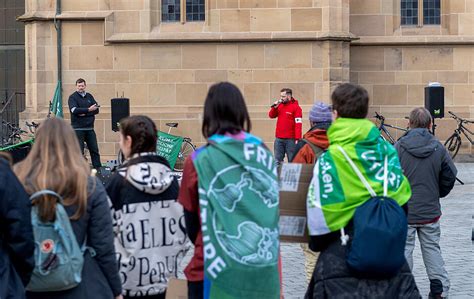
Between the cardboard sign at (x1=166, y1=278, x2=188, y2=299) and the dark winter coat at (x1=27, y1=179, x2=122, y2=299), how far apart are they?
1.92ft

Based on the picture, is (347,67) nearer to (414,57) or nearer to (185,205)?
(414,57)

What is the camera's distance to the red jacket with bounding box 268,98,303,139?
58.1 ft

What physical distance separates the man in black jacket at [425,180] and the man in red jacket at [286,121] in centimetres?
927

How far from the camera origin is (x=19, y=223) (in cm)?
466

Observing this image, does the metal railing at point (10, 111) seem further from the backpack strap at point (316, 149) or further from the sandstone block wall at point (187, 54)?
the backpack strap at point (316, 149)

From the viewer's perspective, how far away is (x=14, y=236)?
15.3ft

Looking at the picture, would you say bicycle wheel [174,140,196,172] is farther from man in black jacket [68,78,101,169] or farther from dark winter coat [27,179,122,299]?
dark winter coat [27,179,122,299]

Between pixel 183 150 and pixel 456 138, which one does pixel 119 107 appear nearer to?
pixel 183 150

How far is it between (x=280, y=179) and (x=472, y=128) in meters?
15.5

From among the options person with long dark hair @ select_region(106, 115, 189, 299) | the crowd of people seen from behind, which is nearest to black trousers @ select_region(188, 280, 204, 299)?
the crowd of people seen from behind

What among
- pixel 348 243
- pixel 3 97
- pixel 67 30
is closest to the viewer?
pixel 348 243

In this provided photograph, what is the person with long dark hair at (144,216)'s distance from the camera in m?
5.62

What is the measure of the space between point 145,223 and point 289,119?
482 inches

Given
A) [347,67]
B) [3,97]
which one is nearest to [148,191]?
[347,67]
